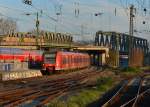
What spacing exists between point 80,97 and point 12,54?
34.4 metres

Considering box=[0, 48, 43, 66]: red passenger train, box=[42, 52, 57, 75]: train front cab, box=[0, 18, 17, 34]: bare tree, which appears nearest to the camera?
box=[0, 48, 43, 66]: red passenger train

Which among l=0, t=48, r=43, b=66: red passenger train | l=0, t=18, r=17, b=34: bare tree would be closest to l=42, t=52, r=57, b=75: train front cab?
l=0, t=48, r=43, b=66: red passenger train

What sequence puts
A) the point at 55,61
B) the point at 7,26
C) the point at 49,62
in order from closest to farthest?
the point at 55,61 < the point at 49,62 < the point at 7,26

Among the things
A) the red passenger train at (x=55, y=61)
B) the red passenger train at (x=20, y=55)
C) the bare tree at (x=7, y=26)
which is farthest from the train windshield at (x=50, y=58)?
the bare tree at (x=7, y=26)

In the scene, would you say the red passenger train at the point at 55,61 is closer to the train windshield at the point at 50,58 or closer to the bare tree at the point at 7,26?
the train windshield at the point at 50,58

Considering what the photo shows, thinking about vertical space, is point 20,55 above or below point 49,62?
above

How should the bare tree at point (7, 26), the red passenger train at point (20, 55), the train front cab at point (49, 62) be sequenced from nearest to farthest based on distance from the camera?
the red passenger train at point (20, 55) → the train front cab at point (49, 62) → the bare tree at point (7, 26)

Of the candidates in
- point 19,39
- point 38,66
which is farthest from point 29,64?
point 19,39

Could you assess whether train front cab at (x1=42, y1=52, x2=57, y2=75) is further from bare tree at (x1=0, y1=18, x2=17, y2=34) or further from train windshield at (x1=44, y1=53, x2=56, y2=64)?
bare tree at (x1=0, y1=18, x2=17, y2=34)

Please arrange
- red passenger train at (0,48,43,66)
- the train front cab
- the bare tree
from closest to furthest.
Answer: red passenger train at (0,48,43,66) < the train front cab < the bare tree

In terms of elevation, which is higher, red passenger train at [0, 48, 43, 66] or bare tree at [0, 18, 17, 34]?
bare tree at [0, 18, 17, 34]

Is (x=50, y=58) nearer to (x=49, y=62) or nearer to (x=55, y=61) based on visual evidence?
(x=49, y=62)

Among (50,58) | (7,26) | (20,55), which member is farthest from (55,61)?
(7,26)

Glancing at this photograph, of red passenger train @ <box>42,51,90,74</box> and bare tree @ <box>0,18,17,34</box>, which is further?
bare tree @ <box>0,18,17,34</box>
